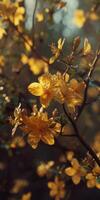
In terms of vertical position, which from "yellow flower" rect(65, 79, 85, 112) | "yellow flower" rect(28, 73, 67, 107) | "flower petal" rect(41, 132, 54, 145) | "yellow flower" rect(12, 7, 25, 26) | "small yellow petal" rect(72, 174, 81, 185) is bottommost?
"small yellow petal" rect(72, 174, 81, 185)

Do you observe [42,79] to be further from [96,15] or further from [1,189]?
[1,189]

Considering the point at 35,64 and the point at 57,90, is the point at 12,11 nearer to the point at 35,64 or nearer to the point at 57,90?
the point at 35,64

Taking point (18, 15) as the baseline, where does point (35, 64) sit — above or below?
below

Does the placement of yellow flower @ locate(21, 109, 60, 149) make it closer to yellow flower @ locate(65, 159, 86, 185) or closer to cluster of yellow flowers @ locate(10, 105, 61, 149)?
cluster of yellow flowers @ locate(10, 105, 61, 149)

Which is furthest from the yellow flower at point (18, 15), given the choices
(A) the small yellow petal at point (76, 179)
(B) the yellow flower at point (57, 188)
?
(A) the small yellow petal at point (76, 179)

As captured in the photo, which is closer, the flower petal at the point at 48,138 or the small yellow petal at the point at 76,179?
the flower petal at the point at 48,138

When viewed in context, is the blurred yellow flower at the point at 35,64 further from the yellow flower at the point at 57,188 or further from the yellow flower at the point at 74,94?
the yellow flower at the point at 74,94

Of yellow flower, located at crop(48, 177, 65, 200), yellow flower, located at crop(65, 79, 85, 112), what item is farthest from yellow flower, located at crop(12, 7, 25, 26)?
yellow flower, located at crop(65, 79, 85, 112)

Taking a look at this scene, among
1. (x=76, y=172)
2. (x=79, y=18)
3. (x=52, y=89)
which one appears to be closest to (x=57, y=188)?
(x=76, y=172)
